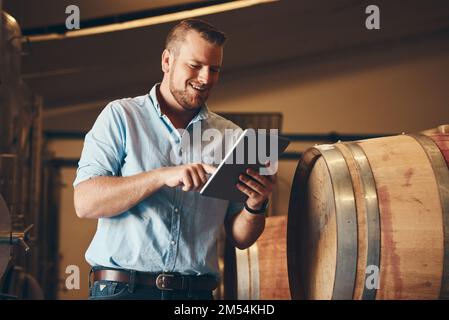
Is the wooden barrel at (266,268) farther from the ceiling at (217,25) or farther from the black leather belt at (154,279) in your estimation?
the ceiling at (217,25)

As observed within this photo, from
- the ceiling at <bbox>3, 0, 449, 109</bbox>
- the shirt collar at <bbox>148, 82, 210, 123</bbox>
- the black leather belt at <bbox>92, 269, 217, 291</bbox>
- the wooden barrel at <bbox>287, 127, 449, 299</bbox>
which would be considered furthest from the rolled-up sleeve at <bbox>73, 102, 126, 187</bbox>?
the ceiling at <bbox>3, 0, 449, 109</bbox>

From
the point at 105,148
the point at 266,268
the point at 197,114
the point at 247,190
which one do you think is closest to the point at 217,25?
the point at 266,268

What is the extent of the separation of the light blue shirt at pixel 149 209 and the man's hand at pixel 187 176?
0.18 m

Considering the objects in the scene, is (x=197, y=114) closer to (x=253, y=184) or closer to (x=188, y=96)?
(x=188, y=96)

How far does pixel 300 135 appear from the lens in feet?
25.1

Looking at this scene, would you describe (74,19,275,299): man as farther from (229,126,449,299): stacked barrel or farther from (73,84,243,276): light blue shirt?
(229,126,449,299): stacked barrel

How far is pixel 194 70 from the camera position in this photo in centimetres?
215

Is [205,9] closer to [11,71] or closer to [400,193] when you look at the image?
[11,71]

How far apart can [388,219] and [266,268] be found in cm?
156

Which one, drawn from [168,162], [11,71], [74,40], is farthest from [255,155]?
[74,40]

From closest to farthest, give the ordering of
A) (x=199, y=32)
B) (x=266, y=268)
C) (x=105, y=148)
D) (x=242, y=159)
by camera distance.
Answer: (x=242, y=159), (x=105, y=148), (x=199, y=32), (x=266, y=268)

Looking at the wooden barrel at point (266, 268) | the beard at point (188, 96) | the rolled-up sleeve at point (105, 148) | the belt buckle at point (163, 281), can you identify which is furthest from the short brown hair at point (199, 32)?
the wooden barrel at point (266, 268)

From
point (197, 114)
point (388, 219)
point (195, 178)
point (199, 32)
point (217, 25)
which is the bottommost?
point (388, 219)
